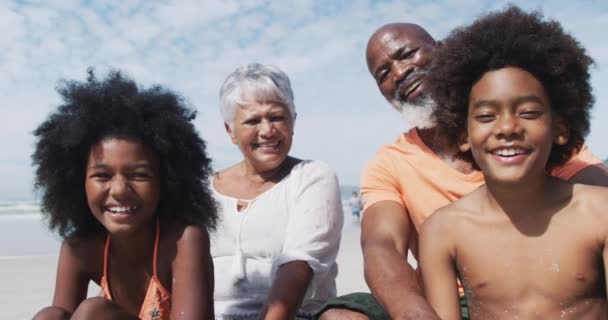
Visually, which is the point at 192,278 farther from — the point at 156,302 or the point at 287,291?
the point at 287,291

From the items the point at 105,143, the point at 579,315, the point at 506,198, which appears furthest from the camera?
the point at 105,143

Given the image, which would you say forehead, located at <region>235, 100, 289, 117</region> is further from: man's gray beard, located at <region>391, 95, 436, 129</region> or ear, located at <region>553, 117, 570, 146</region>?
ear, located at <region>553, 117, 570, 146</region>

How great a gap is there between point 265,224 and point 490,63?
1.36 meters

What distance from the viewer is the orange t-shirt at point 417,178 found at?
2.76m

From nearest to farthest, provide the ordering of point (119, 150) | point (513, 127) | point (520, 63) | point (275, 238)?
point (513, 127) → point (520, 63) → point (119, 150) → point (275, 238)

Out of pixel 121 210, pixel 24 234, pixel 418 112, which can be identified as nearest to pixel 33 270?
pixel 24 234

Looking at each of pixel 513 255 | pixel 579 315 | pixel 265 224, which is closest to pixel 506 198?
pixel 513 255

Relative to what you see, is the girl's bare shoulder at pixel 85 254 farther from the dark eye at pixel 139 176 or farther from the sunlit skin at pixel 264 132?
the sunlit skin at pixel 264 132

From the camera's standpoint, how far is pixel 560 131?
2287 mm

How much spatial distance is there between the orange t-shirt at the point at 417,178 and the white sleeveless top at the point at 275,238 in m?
0.23

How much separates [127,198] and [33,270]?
827 cm

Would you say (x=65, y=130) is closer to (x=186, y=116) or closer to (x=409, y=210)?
(x=186, y=116)

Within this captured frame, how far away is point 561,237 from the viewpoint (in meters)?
2.17

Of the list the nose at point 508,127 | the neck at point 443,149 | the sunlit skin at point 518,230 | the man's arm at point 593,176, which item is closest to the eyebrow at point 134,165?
the sunlit skin at point 518,230
